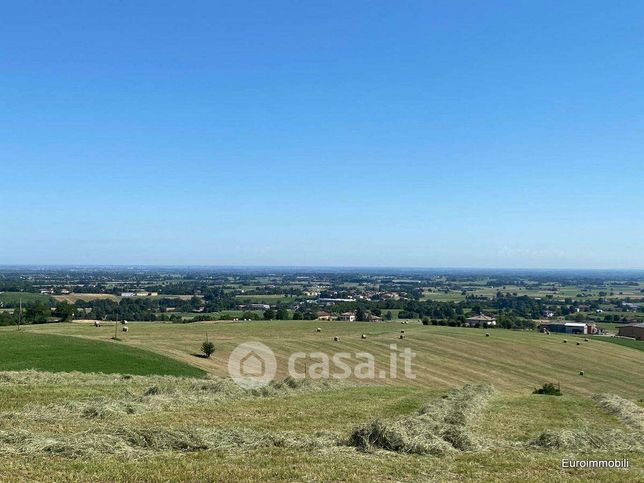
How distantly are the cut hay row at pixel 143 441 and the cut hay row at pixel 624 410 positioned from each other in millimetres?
10117

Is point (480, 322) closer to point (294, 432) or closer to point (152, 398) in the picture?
point (152, 398)

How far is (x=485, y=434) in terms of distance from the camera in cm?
1431

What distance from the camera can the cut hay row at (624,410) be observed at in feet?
55.5

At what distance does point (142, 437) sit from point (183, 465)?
2050 millimetres

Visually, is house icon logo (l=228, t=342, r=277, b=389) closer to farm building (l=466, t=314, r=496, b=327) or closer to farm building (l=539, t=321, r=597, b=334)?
farm building (l=466, t=314, r=496, b=327)

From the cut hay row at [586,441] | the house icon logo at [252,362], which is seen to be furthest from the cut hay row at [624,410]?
the house icon logo at [252,362]

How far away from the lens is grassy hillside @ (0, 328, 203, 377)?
32.2 meters

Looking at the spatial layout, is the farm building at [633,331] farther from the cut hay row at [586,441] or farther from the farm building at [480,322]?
the cut hay row at [586,441]

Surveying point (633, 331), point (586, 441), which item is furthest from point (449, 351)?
point (633, 331)

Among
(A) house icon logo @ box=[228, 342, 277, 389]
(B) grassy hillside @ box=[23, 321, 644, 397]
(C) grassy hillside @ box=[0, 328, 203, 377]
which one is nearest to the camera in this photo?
(C) grassy hillside @ box=[0, 328, 203, 377]

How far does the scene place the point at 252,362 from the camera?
43.1 m

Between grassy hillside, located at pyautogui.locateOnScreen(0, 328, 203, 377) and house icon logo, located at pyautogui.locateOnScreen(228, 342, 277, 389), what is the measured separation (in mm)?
3706

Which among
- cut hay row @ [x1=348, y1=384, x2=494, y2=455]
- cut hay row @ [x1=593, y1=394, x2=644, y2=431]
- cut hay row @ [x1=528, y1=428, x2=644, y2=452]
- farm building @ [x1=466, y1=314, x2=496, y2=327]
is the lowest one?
farm building @ [x1=466, y1=314, x2=496, y2=327]

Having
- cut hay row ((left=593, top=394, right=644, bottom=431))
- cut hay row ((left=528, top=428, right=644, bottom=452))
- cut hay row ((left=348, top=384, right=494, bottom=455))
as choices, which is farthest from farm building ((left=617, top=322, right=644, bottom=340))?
cut hay row ((left=348, top=384, right=494, bottom=455))
